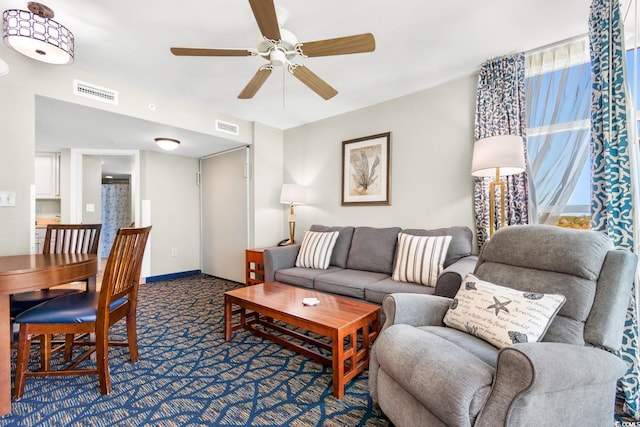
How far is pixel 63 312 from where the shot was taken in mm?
1626

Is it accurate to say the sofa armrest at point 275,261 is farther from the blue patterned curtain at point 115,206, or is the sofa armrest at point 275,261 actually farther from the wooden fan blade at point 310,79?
the blue patterned curtain at point 115,206

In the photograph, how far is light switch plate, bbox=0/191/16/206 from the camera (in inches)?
86.4

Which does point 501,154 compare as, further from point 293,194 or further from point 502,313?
point 293,194

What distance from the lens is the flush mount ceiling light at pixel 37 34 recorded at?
171 cm

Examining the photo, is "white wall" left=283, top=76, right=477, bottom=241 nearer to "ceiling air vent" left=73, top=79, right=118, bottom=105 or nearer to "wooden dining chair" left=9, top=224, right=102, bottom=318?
"ceiling air vent" left=73, top=79, right=118, bottom=105

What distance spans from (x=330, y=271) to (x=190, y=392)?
5.46ft

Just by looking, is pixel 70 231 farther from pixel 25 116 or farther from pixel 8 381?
pixel 8 381

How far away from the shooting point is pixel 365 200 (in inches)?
136

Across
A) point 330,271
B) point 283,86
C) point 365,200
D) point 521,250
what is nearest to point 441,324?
point 521,250

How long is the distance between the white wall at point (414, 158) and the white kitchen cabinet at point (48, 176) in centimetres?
400

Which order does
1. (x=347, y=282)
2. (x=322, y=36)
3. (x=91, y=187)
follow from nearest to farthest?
(x=322, y=36)
(x=347, y=282)
(x=91, y=187)

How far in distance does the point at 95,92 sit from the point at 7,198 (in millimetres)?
1185

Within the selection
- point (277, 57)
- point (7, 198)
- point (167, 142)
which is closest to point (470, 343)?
point (277, 57)

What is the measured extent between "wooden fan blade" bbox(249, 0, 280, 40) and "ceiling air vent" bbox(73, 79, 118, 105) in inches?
83.2
